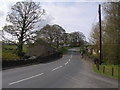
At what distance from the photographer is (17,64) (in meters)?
31.4

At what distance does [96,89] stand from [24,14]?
45332mm

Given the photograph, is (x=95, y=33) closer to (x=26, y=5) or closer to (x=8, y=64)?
(x=26, y=5)

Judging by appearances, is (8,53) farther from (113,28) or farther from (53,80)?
(53,80)

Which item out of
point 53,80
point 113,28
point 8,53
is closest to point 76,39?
point 8,53

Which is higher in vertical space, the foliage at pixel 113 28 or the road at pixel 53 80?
the foliage at pixel 113 28

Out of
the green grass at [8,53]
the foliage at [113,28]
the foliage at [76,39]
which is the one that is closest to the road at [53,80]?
the foliage at [113,28]

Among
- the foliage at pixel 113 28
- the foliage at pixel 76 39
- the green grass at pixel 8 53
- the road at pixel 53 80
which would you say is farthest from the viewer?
the foliage at pixel 76 39

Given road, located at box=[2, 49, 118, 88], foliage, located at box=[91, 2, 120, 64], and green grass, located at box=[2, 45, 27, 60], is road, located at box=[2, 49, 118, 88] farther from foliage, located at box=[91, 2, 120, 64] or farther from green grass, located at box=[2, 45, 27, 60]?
green grass, located at box=[2, 45, 27, 60]

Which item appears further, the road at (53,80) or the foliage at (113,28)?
the foliage at (113,28)

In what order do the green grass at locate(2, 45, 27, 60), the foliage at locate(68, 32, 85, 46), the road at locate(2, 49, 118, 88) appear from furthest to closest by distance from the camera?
the foliage at locate(68, 32, 85, 46) → the green grass at locate(2, 45, 27, 60) → the road at locate(2, 49, 118, 88)

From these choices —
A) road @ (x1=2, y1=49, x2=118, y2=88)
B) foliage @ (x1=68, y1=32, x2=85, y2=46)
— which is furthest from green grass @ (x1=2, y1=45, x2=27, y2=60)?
foliage @ (x1=68, y1=32, x2=85, y2=46)

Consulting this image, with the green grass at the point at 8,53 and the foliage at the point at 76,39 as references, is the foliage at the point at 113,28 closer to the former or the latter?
the green grass at the point at 8,53

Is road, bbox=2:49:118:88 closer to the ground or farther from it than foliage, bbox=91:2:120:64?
closer to the ground

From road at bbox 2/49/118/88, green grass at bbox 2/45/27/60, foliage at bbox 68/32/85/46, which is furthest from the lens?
foliage at bbox 68/32/85/46
